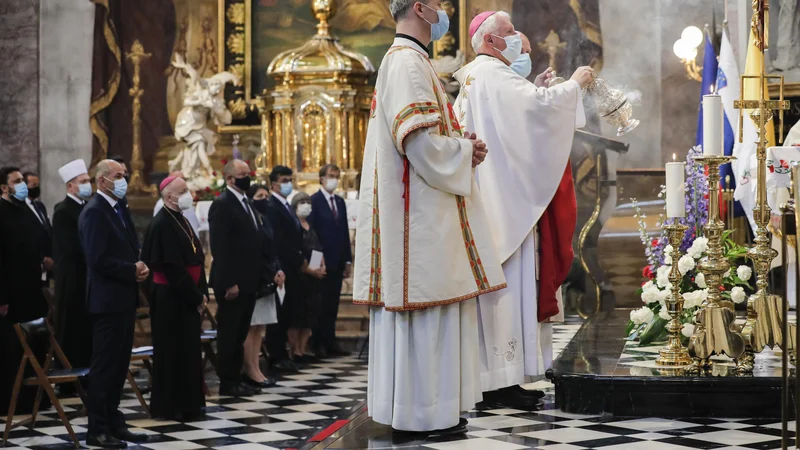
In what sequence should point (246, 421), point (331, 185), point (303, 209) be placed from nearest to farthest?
point (246, 421) → point (303, 209) → point (331, 185)

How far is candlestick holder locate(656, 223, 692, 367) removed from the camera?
625 cm

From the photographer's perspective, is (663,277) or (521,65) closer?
(521,65)

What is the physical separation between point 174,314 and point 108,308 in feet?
3.11

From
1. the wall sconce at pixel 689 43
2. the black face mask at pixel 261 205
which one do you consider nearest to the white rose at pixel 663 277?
the black face mask at pixel 261 205

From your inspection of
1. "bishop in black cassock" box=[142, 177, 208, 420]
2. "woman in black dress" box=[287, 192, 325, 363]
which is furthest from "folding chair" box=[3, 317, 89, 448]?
"woman in black dress" box=[287, 192, 325, 363]

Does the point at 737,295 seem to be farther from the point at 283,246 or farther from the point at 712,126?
the point at 283,246

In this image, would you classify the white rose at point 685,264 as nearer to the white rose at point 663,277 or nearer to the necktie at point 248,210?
the white rose at point 663,277

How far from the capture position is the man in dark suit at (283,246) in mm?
10000

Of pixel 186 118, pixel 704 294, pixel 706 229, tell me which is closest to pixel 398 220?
pixel 706 229

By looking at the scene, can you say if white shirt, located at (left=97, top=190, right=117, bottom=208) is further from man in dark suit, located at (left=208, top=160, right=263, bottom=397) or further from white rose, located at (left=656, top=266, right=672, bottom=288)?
white rose, located at (left=656, top=266, right=672, bottom=288)

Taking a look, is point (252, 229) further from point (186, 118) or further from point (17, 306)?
point (186, 118)

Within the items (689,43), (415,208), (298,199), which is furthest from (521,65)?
(689,43)

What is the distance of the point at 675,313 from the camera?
21.0ft

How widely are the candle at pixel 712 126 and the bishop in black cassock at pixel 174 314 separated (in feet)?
11.5
